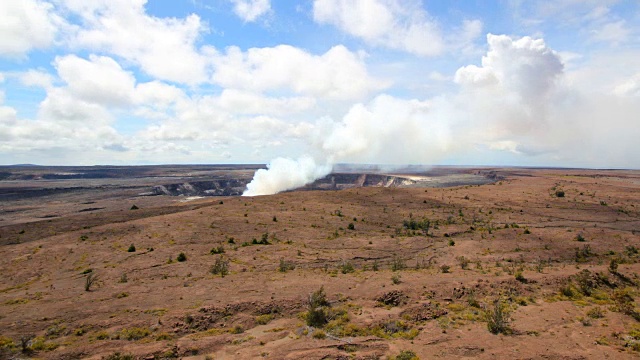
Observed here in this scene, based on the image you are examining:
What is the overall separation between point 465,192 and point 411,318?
54.8 meters

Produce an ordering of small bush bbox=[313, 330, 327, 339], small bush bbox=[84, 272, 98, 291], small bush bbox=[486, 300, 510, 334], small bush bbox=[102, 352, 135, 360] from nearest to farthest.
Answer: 1. small bush bbox=[102, 352, 135, 360]
2. small bush bbox=[313, 330, 327, 339]
3. small bush bbox=[486, 300, 510, 334]
4. small bush bbox=[84, 272, 98, 291]

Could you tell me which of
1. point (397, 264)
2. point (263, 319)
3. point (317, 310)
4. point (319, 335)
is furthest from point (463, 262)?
point (263, 319)

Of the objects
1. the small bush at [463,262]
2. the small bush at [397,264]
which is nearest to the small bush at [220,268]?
the small bush at [397,264]

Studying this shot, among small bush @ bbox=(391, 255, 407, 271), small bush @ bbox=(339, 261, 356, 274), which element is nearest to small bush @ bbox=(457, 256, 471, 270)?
small bush @ bbox=(391, 255, 407, 271)

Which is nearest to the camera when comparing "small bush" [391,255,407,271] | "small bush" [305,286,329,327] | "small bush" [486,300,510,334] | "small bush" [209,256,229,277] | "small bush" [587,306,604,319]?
"small bush" [486,300,510,334]

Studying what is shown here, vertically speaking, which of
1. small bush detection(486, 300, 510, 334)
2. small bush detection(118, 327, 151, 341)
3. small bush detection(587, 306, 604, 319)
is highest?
small bush detection(486, 300, 510, 334)

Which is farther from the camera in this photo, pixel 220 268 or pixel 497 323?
pixel 220 268

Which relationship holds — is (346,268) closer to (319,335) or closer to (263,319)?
(263,319)

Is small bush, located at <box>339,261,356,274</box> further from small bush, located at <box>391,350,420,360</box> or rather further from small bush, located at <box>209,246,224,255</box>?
small bush, located at <box>391,350,420,360</box>

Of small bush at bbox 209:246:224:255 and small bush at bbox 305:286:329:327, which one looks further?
small bush at bbox 209:246:224:255

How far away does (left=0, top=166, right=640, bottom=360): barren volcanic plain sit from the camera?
48.2 feet

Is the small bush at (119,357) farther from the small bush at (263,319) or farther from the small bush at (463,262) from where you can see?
the small bush at (463,262)

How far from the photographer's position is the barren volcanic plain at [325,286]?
578 inches

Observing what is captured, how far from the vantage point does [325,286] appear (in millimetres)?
21875
